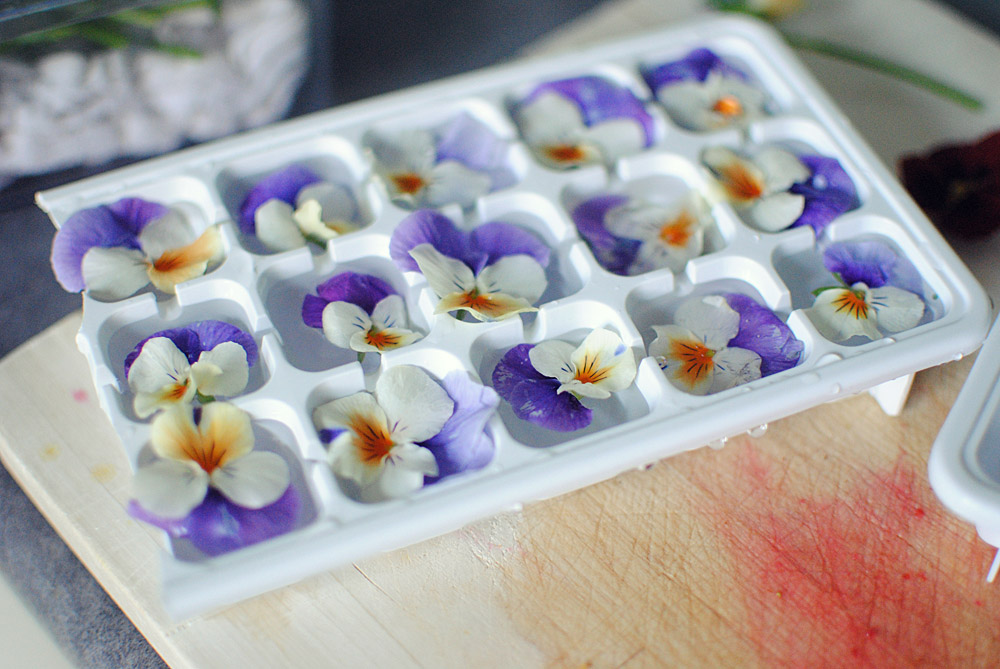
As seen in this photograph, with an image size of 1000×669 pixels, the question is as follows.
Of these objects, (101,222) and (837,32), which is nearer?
(101,222)

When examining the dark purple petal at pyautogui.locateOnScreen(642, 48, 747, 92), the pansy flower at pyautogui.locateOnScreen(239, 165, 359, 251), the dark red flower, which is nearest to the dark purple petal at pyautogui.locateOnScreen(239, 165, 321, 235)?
the pansy flower at pyautogui.locateOnScreen(239, 165, 359, 251)

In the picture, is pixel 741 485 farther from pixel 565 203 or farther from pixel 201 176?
pixel 201 176

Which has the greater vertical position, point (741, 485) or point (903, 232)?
point (903, 232)

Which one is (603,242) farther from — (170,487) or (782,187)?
(170,487)

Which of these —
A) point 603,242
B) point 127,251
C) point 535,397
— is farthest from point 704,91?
point 127,251

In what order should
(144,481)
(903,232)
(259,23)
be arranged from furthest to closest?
(259,23)
(903,232)
(144,481)

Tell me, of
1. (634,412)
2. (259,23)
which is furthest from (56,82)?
(634,412)

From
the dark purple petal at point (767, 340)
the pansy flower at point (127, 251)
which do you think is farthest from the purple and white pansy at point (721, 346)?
the pansy flower at point (127, 251)
